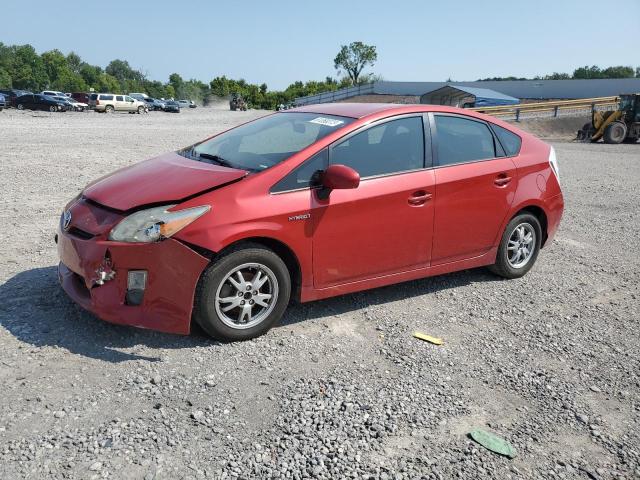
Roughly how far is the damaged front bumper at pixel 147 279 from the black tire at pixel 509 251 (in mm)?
3116

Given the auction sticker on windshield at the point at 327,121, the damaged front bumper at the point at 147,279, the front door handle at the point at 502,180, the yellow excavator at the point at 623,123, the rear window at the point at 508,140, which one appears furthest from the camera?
the yellow excavator at the point at 623,123

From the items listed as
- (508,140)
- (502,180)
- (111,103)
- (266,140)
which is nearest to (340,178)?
(266,140)

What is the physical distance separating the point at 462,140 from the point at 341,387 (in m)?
2.74

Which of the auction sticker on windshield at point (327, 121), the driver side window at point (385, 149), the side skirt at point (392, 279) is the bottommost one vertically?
the side skirt at point (392, 279)

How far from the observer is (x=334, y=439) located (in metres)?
3.08

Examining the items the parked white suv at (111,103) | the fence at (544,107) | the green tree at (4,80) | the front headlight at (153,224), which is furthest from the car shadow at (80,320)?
the green tree at (4,80)

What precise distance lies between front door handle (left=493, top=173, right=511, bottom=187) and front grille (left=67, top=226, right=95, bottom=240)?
3517 mm

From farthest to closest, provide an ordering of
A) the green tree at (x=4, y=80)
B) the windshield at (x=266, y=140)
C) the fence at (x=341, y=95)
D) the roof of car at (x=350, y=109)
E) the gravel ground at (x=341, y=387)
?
1. the green tree at (x=4, y=80)
2. the fence at (x=341, y=95)
3. the roof of car at (x=350, y=109)
4. the windshield at (x=266, y=140)
5. the gravel ground at (x=341, y=387)

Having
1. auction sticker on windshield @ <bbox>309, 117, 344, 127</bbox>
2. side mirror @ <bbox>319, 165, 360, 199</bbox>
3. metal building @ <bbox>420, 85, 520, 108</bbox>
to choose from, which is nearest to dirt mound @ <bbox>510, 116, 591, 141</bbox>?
metal building @ <bbox>420, 85, 520, 108</bbox>

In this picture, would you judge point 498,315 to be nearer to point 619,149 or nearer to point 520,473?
point 520,473

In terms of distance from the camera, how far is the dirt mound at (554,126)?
1390 inches

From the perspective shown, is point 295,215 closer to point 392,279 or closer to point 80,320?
point 392,279

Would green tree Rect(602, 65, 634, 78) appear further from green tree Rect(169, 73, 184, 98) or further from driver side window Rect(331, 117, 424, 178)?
driver side window Rect(331, 117, 424, 178)

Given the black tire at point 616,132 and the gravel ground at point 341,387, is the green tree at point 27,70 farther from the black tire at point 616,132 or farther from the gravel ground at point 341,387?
the gravel ground at point 341,387
